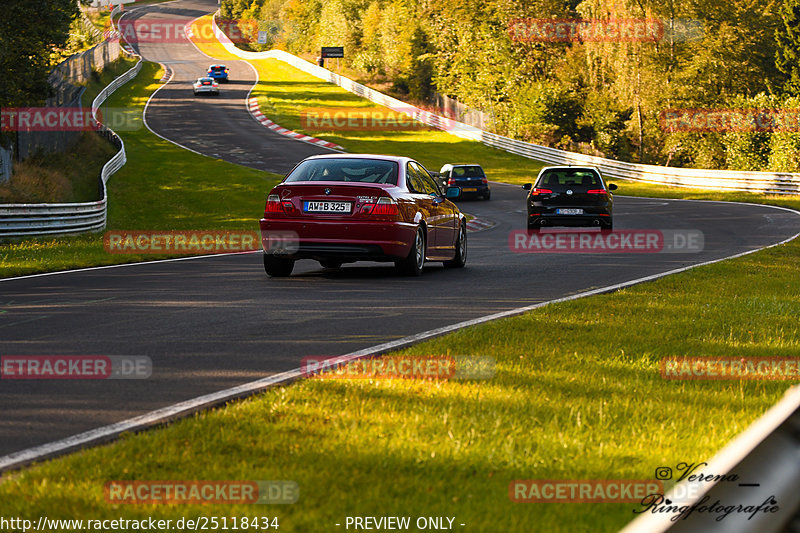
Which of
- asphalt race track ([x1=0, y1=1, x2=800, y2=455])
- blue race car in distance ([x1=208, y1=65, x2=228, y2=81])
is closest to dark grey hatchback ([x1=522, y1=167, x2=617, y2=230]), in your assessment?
asphalt race track ([x1=0, y1=1, x2=800, y2=455])

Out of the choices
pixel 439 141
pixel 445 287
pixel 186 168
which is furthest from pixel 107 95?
pixel 445 287

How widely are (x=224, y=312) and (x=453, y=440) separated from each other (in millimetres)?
5380

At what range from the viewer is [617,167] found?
54594 millimetres

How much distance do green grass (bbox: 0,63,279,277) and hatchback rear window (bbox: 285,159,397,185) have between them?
4438 millimetres

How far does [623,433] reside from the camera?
201 inches

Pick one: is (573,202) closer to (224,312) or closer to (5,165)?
(224,312)

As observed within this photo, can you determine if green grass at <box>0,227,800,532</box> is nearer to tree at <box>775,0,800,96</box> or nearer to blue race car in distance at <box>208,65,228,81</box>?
tree at <box>775,0,800,96</box>

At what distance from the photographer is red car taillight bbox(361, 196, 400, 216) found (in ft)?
42.3

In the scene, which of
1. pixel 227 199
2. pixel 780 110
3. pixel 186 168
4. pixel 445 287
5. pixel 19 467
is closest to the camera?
pixel 19 467

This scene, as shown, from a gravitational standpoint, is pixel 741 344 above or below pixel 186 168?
above

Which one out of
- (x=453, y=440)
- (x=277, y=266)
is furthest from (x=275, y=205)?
(x=453, y=440)

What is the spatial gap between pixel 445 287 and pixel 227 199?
21980mm

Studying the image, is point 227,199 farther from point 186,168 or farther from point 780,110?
point 780,110

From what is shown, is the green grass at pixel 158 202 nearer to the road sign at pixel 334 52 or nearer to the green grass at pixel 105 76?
the green grass at pixel 105 76
